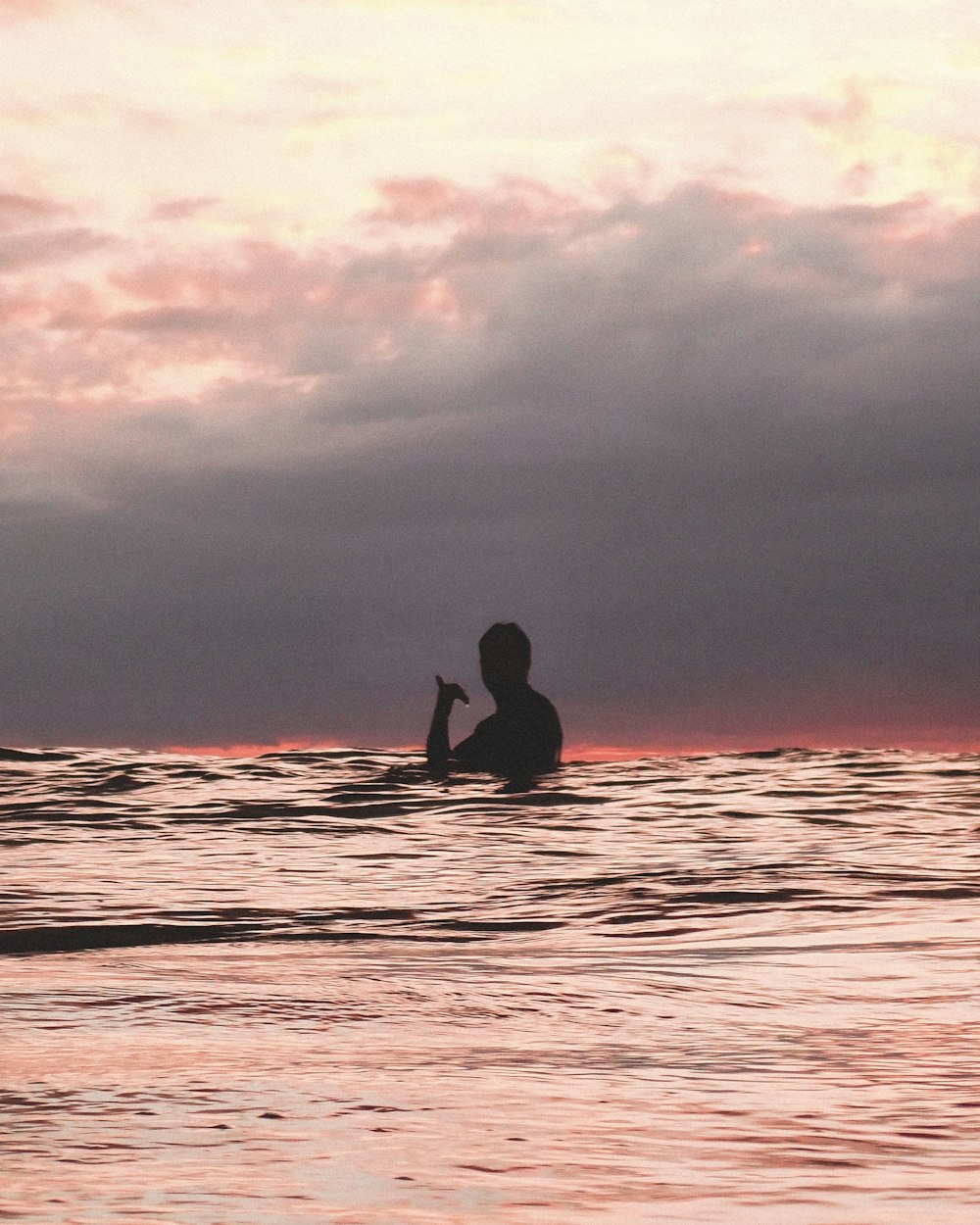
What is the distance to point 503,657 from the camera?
461 inches

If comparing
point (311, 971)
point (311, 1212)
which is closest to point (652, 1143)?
point (311, 1212)

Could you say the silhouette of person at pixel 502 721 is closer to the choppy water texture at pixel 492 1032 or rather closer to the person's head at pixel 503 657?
the person's head at pixel 503 657

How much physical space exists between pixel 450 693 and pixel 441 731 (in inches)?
16.5

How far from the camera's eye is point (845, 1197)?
6.88 feet

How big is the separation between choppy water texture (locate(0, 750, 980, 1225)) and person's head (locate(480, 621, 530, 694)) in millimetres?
2447

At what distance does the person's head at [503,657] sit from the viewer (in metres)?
11.7

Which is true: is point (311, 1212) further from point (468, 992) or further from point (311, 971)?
point (311, 971)

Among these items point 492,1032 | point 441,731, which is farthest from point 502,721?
point 492,1032

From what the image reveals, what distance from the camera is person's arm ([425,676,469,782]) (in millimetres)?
11570

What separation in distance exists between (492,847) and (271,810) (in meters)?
3.37

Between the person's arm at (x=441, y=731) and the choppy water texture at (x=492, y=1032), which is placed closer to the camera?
the choppy water texture at (x=492, y=1032)

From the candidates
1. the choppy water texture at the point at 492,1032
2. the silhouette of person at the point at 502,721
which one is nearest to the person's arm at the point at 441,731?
the silhouette of person at the point at 502,721

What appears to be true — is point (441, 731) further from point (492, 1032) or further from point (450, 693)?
point (492, 1032)

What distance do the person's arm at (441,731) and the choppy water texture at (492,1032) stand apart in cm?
223
